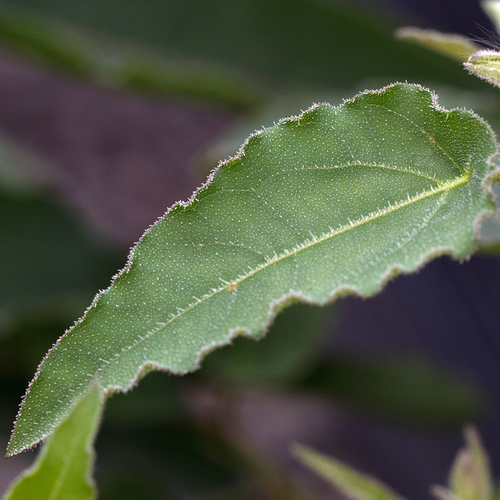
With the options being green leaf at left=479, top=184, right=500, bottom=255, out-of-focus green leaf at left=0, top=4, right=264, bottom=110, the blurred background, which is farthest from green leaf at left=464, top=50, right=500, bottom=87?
out-of-focus green leaf at left=0, top=4, right=264, bottom=110

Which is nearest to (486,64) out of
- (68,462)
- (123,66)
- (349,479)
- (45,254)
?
(68,462)

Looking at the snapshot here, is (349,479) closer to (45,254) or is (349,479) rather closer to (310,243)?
(310,243)

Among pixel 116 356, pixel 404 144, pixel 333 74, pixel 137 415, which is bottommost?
pixel 116 356

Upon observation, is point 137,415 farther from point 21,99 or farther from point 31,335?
point 21,99

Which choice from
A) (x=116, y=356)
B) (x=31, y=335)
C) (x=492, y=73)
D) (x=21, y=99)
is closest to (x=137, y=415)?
(x=31, y=335)

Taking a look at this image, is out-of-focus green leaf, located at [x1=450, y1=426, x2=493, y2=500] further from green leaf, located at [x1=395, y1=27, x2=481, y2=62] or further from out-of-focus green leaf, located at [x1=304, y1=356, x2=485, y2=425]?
out-of-focus green leaf, located at [x1=304, y1=356, x2=485, y2=425]

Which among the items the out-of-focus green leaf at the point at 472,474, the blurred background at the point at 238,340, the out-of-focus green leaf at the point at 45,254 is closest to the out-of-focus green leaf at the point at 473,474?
the out-of-focus green leaf at the point at 472,474

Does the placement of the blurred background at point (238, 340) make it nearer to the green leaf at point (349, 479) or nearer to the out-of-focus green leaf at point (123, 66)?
the out-of-focus green leaf at point (123, 66)
